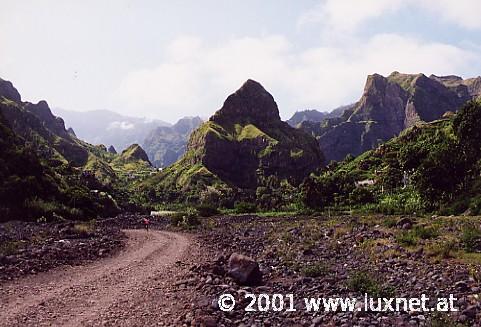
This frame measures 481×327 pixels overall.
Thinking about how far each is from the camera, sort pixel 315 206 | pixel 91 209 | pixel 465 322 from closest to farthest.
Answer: pixel 465 322
pixel 91 209
pixel 315 206

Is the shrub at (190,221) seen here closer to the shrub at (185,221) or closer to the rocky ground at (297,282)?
the shrub at (185,221)

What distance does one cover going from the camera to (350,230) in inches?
1309

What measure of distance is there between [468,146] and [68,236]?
5555 centimetres

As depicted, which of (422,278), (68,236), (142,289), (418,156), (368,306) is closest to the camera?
(368,306)

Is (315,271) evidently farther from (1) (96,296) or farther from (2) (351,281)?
(1) (96,296)

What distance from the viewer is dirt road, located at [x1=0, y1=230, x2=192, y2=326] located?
12.9 meters

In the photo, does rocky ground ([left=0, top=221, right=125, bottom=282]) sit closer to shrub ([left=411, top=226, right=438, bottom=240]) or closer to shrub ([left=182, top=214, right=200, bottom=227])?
shrub ([left=411, top=226, right=438, bottom=240])

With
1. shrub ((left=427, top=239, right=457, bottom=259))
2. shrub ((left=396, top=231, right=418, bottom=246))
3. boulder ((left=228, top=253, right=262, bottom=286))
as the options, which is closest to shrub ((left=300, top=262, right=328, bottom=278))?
boulder ((left=228, top=253, right=262, bottom=286))

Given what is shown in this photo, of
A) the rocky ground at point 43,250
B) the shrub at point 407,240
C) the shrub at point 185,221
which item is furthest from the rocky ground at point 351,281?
the shrub at point 185,221

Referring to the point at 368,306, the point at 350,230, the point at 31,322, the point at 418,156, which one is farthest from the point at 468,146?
the point at 31,322

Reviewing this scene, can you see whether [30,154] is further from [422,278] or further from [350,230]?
[422,278]

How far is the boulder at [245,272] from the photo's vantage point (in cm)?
1686

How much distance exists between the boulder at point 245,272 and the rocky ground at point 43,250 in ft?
31.3

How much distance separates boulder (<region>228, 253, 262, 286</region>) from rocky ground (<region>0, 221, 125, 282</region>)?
954cm
